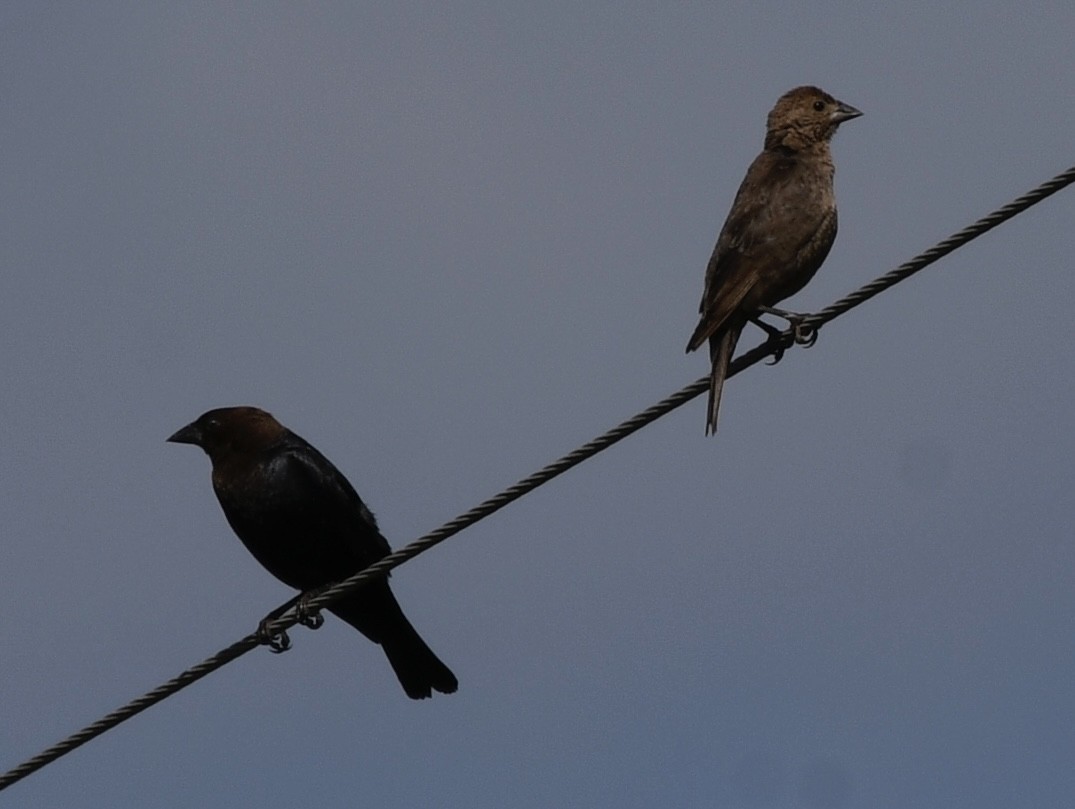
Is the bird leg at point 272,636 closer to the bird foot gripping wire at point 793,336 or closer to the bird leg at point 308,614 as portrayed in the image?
the bird leg at point 308,614

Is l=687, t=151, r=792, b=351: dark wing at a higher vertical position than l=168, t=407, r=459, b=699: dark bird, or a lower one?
higher

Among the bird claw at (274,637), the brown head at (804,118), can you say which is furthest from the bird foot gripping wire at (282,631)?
the brown head at (804,118)

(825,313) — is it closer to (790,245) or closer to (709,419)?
(709,419)

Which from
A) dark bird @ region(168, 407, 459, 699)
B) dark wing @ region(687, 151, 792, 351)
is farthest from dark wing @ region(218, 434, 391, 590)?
dark wing @ region(687, 151, 792, 351)

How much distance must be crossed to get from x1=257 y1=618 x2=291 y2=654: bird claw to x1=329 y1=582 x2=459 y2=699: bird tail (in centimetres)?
54

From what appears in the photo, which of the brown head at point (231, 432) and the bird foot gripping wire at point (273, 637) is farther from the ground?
the brown head at point (231, 432)

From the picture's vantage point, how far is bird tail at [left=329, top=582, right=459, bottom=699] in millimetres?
8938

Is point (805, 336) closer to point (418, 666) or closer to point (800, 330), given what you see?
point (800, 330)

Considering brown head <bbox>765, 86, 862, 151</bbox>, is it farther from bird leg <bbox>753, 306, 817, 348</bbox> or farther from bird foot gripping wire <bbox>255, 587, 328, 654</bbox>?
bird foot gripping wire <bbox>255, 587, 328, 654</bbox>

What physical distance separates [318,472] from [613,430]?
2.92 m

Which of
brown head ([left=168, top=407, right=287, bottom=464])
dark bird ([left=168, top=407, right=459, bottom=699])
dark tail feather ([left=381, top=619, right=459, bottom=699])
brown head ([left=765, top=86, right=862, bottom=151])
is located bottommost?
dark tail feather ([left=381, top=619, right=459, bottom=699])

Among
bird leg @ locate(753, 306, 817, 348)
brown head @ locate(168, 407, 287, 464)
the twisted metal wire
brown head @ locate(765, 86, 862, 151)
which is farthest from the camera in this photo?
brown head @ locate(765, 86, 862, 151)

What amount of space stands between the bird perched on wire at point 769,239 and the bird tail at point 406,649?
5.49 ft

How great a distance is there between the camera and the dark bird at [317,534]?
8961mm
